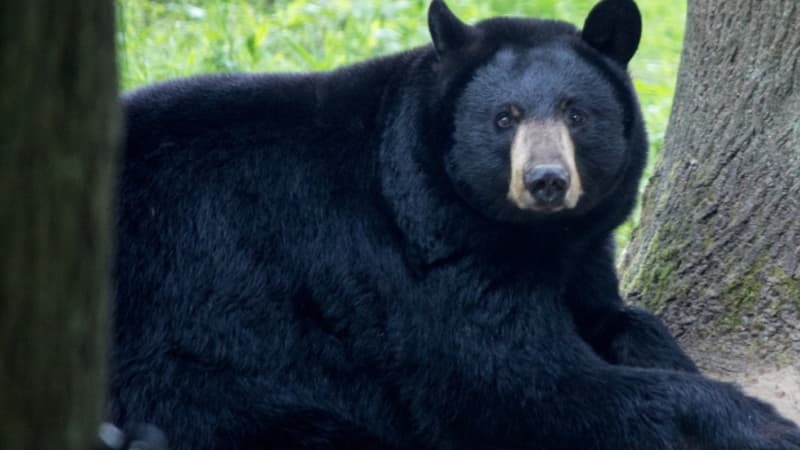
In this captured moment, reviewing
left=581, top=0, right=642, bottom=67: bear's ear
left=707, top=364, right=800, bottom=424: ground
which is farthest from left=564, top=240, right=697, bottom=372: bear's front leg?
left=581, top=0, right=642, bottom=67: bear's ear

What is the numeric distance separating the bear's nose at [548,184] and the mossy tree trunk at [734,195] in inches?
48.5

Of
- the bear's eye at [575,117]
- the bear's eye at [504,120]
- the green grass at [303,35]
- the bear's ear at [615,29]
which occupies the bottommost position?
the green grass at [303,35]

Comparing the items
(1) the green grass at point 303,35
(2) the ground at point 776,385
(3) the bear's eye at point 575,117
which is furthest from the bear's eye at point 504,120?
(1) the green grass at point 303,35

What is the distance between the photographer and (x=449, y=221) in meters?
3.98

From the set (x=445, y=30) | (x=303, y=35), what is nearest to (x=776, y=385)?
(x=445, y=30)

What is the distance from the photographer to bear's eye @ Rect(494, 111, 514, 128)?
3.97 m

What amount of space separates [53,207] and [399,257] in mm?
2542

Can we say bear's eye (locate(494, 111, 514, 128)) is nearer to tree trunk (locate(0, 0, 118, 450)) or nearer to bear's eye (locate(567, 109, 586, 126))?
bear's eye (locate(567, 109, 586, 126))

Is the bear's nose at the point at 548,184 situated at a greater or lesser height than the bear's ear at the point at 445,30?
lesser

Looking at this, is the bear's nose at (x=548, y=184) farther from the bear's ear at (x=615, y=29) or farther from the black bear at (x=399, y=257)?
the bear's ear at (x=615, y=29)

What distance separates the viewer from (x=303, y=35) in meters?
8.76

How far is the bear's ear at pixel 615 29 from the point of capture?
405cm

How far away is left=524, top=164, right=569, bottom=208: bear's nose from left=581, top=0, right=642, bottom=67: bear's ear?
665 millimetres

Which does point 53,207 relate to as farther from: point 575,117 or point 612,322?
point 612,322
